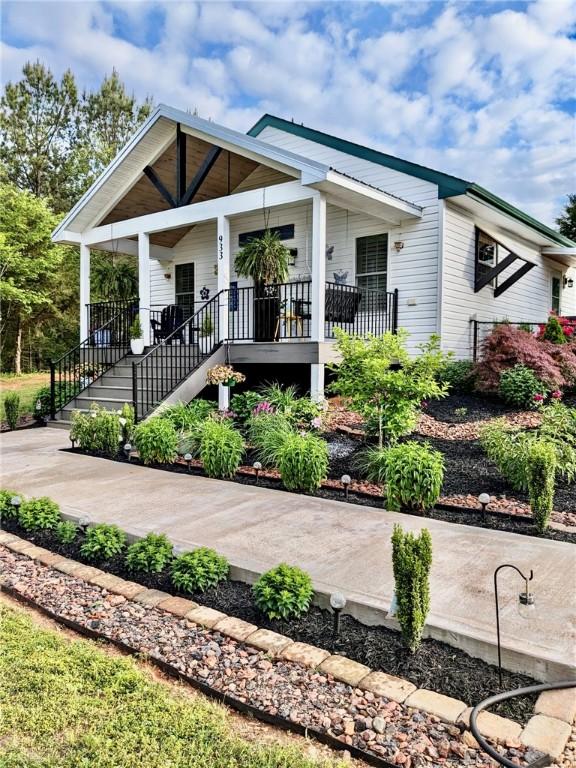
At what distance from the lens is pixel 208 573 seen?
10.6 feet

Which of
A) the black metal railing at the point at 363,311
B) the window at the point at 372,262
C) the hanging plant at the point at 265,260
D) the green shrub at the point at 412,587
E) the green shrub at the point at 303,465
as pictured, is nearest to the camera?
the green shrub at the point at 412,587

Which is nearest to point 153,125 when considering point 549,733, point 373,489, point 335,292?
point 335,292

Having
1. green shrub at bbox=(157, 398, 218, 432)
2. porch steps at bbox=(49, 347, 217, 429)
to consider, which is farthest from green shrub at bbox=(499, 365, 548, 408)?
porch steps at bbox=(49, 347, 217, 429)

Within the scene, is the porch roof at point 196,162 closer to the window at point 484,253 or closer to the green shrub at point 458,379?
the window at point 484,253

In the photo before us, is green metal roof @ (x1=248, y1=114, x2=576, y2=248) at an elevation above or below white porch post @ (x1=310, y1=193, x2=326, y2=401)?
above

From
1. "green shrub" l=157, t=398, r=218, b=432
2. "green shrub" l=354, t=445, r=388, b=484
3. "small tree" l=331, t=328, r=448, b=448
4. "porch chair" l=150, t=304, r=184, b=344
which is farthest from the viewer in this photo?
"porch chair" l=150, t=304, r=184, b=344

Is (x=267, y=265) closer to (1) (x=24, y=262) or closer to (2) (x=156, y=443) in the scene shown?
(2) (x=156, y=443)

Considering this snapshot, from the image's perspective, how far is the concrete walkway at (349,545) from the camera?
2633 millimetres

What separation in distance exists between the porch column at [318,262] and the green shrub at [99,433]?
11.6ft

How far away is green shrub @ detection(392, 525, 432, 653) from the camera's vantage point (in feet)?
8.11

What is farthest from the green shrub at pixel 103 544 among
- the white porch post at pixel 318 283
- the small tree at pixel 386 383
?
the white porch post at pixel 318 283

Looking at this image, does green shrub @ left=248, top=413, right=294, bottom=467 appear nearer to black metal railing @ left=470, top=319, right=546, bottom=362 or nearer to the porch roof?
the porch roof

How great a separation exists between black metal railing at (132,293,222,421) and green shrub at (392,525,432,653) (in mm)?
6723

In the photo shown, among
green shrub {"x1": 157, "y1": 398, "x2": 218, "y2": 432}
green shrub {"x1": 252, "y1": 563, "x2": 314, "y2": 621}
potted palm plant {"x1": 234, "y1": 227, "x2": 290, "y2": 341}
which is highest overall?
potted palm plant {"x1": 234, "y1": 227, "x2": 290, "y2": 341}
